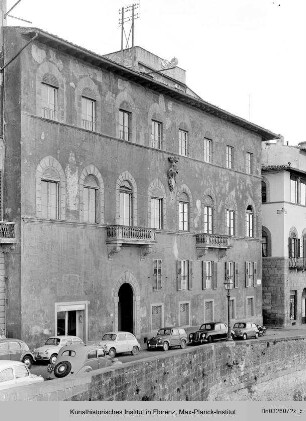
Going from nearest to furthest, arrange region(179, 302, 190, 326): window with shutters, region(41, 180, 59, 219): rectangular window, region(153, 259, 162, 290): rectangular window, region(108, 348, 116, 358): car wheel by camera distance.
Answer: region(108, 348, 116, 358): car wheel, region(41, 180, 59, 219): rectangular window, region(153, 259, 162, 290): rectangular window, region(179, 302, 190, 326): window with shutters

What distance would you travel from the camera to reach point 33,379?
21953 millimetres

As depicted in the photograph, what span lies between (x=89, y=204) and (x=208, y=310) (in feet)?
42.7

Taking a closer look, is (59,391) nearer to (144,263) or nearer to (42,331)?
(42,331)

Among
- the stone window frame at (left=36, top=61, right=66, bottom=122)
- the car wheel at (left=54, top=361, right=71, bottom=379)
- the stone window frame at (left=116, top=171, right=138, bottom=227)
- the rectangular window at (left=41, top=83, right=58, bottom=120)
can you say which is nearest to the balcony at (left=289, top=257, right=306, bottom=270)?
the stone window frame at (left=116, top=171, right=138, bottom=227)

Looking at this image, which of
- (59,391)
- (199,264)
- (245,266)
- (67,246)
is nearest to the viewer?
(59,391)

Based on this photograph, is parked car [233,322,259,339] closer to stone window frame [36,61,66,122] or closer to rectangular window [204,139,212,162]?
rectangular window [204,139,212,162]

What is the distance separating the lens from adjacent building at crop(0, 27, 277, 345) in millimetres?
31875

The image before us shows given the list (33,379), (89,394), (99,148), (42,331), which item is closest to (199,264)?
(99,148)

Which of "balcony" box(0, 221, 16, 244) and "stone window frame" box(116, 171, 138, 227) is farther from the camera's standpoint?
"stone window frame" box(116, 171, 138, 227)

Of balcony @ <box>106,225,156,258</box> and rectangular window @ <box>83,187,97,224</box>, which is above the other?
rectangular window @ <box>83,187,97,224</box>

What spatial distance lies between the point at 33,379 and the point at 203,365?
7593mm

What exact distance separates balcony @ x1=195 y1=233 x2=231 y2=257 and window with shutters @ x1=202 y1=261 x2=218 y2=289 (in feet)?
3.43

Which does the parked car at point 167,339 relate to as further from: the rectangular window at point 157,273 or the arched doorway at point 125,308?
the rectangular window at point 157,273

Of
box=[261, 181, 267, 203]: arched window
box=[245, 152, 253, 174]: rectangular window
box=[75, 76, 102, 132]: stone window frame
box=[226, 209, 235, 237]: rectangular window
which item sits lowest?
box=[226, 209, 235, 237]: rectangular window
